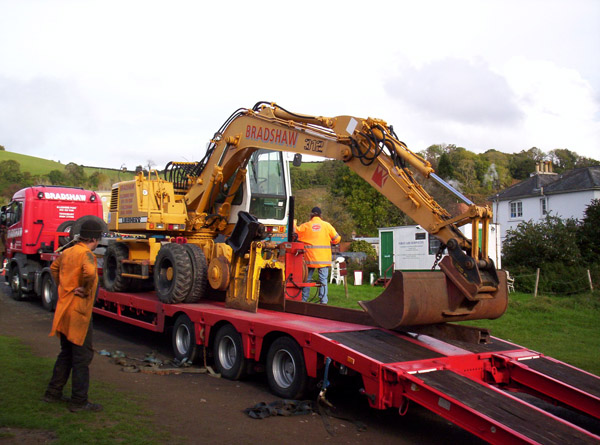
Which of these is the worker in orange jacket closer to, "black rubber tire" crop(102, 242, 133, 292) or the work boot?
"black rubber tire" crop(102, 242, 133, 292)

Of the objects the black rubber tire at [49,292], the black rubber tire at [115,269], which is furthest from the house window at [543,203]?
the black rubber tire at [115,269]

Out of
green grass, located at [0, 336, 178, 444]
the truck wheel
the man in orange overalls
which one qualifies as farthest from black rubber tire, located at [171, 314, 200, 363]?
the truck wheel

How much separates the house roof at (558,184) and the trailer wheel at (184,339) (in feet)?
122

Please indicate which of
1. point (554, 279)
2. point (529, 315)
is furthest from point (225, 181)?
point (554, 279)

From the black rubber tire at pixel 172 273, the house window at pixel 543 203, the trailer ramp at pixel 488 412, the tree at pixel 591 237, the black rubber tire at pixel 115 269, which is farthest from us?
the house window at pixel 543 203

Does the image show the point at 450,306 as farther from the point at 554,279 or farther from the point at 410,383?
the point at 554,279

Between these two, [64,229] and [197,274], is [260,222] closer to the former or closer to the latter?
[197,274]

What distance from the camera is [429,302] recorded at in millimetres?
5969

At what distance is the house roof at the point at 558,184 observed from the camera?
1564 inches

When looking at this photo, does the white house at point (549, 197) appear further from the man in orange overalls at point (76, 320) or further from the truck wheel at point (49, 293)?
the man in orange overalls at point (76, 320)

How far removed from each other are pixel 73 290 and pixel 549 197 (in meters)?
41.6

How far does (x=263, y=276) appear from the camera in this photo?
9227 millimetres

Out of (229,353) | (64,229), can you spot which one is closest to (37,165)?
(64,229)

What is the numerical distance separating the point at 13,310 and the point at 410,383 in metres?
12.2
